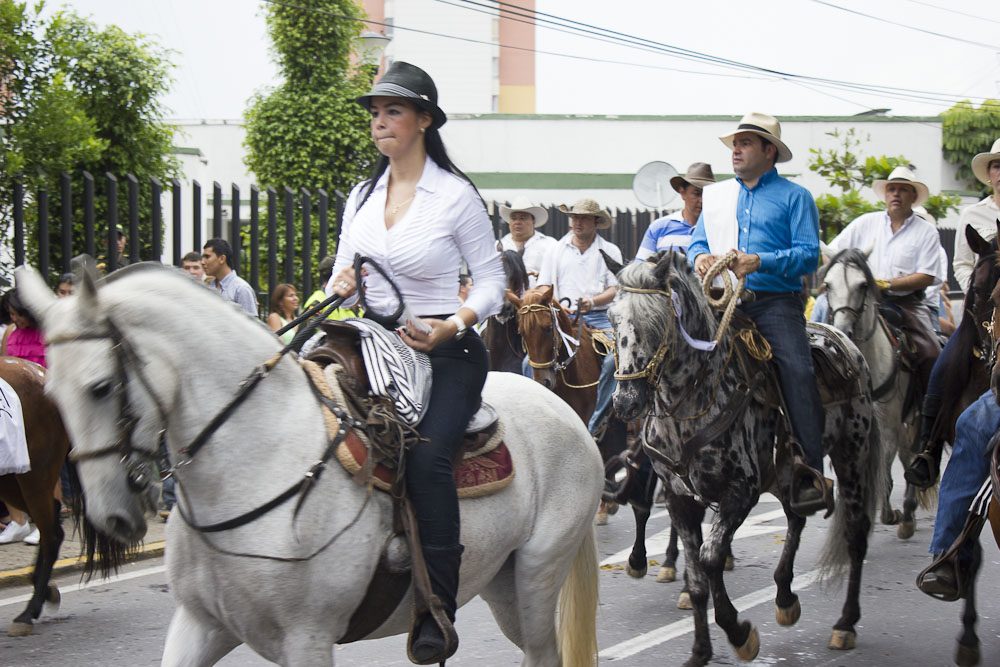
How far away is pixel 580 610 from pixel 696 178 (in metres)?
5.77

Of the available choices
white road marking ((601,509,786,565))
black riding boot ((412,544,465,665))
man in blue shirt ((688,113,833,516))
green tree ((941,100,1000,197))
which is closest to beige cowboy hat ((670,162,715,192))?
white road marking ((601,509,786,565))

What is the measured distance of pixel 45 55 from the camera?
34.6ft

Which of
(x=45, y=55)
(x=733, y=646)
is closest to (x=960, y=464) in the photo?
(x=733, y=646)

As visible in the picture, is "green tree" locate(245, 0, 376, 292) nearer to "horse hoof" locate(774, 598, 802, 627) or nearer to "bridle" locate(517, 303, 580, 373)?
"bridle" locate(517, 303, 580, 373)

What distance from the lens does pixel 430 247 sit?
4.14m

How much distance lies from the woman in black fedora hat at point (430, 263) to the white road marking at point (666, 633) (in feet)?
7.96

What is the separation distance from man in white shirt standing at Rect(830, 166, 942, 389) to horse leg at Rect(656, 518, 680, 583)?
9.82ft

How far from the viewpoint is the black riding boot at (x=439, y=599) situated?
393 cm

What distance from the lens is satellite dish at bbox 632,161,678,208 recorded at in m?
18.5

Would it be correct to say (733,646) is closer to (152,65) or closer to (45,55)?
(45,55)

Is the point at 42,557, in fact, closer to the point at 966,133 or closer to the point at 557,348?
the point at 557,348

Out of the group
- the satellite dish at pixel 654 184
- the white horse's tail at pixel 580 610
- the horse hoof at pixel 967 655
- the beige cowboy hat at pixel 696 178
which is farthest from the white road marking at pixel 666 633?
the satellite dish at pixel 654 184

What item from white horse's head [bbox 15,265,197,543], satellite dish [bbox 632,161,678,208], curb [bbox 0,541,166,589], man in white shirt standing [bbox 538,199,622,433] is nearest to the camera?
white horse's head [bbox 15,265,197,543]

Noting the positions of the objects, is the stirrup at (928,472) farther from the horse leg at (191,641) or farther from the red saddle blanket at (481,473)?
the horse leg at (191,641)
